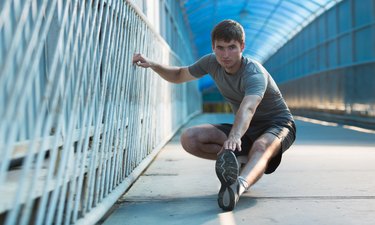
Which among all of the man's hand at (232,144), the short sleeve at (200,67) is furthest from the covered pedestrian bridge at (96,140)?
the short sleeve at (200,67)

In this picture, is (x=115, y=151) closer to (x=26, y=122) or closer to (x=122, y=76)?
(x=122, y=76)

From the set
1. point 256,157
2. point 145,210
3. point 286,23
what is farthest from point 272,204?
point 286,23

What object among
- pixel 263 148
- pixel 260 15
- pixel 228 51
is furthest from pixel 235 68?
pixel 260 15

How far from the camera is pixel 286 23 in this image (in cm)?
2884

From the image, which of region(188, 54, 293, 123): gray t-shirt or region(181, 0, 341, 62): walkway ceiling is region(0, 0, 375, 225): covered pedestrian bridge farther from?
region(181, 0, 341, 62): walkway ceiling

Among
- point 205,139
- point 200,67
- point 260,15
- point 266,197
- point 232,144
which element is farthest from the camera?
point 260,15

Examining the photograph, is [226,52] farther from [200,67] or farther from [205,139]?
[205,139]

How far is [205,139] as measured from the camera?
14.0ft

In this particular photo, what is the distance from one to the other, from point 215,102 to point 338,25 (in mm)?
44094

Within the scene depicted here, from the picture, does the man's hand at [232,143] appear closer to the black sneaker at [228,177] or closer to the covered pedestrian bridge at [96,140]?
the black sneaker at [228,177]

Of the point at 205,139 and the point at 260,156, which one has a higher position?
the point at 205,139

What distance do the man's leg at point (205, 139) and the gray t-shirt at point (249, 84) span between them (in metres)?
0.28

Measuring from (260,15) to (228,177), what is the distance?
26430 millimetres

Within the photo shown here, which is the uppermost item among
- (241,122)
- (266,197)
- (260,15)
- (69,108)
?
(260,15)
